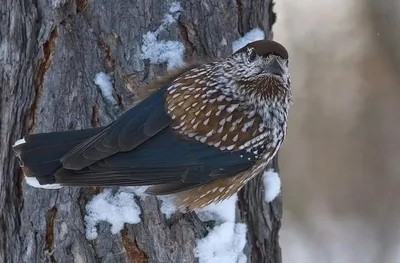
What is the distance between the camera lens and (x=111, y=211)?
2725 mm

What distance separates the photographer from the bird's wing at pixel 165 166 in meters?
2.55

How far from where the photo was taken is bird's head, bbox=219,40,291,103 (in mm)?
2752

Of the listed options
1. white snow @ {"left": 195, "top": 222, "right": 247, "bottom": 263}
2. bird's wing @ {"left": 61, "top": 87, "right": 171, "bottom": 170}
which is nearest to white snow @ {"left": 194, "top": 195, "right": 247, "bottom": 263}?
white snow @ {"left": 195, "top": 222, "right": 247, "bottom": 263}

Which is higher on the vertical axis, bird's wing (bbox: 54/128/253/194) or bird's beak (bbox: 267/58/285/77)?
bird's beak (bbox: 267/58/285/77)

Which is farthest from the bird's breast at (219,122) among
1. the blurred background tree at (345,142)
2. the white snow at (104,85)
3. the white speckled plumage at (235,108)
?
the blurred background tree at (345,142)

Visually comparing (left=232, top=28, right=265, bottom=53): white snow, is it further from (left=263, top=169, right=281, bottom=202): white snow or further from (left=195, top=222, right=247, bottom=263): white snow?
(left=195, top=222, right=247, bottom=263): white snow

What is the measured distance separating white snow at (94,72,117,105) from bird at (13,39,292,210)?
14cm

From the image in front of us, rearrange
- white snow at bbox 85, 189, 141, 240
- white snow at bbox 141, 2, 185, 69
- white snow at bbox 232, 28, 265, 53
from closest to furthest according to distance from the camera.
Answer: white snow at bbox 85, 189, 141, 240 < white snow at bbox 141, 2, 185, 69 < white snow at bbox 232, 28, 265, 53

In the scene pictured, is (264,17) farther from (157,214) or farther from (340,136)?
(340,136)

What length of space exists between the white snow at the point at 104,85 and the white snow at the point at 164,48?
0.54 feet

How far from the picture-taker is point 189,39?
2916 millimetres

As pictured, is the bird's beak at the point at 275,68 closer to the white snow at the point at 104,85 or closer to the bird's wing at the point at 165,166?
the bird's wing at the point at 165,166

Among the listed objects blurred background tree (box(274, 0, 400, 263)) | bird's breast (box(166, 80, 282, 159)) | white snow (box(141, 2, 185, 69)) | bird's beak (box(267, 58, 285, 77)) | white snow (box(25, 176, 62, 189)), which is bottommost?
white snow (box(25, 176, 62, 189))

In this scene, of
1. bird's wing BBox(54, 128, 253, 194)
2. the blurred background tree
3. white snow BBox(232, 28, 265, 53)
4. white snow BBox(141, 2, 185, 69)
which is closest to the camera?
Answer: bird's wing BBox(54, 128, 253, 194)
